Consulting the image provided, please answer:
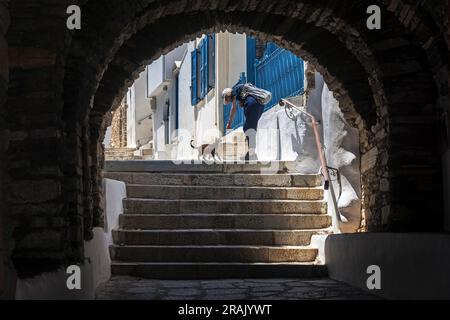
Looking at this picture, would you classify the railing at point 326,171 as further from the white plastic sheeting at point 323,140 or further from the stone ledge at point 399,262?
the stone ledge at point 399,262

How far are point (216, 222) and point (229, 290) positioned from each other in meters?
2.24

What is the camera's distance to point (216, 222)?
8430 mm

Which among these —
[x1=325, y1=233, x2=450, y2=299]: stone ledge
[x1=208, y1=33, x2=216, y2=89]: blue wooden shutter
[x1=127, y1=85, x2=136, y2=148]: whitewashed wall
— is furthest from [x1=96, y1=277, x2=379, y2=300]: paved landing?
[x1=127, y1=85, x2=136, y2=148]: whitewashed wall

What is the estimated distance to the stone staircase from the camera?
7469 mm

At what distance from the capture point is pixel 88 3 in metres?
5.27

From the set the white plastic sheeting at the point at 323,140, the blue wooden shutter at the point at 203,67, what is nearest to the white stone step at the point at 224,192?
the white plastic sheeting at the point at 323,140

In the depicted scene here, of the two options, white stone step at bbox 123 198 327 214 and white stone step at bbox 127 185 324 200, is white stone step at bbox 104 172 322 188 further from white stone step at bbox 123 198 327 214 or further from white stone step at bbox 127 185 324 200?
white stone step at bbox 123 198 327 214

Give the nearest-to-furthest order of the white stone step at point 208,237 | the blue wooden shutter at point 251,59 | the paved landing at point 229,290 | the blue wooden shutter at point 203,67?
the paved landing at point 229,290 < the white stone step at point 208,237 < the blue wooden shutter at point 251,59 < the blue wooden shutter at point 203,67

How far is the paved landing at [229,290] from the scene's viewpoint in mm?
5770

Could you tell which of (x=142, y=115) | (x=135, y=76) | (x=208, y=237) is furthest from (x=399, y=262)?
(x=142, y=115)

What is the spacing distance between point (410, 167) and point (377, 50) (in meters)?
1.08

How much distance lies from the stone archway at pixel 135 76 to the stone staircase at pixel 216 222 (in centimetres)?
112
